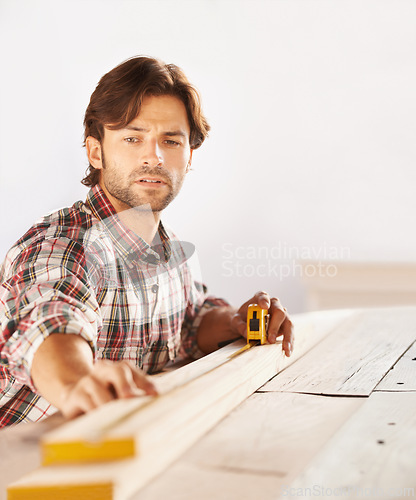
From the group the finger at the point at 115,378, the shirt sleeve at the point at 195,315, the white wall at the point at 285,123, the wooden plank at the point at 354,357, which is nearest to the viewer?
the finger at the point at 115,378

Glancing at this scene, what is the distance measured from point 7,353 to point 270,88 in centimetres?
277

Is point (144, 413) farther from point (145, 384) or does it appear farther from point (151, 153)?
point (151, 153)

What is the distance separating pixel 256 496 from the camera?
595 millimetres

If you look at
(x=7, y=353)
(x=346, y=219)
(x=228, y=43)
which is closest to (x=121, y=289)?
(x=7, y=353)

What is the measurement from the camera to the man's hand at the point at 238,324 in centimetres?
132

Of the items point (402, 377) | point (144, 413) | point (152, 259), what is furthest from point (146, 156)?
point (144, 413)

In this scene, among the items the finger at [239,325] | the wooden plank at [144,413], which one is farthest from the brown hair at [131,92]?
the wooden plank at [144,413]

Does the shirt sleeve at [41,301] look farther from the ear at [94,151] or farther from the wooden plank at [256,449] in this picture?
the ear at [94,151]

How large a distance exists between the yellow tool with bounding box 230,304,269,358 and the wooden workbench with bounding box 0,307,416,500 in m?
0.11

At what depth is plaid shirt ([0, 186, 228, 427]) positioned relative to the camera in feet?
3.14

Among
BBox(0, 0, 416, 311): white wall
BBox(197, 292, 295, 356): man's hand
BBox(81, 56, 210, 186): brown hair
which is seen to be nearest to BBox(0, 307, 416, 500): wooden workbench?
BBox(197, 292, 295, 356): man's hand

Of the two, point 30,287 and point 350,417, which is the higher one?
point 30,287

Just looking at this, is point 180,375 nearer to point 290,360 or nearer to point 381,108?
point 290,360

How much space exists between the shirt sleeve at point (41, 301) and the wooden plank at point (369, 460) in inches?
17.5
